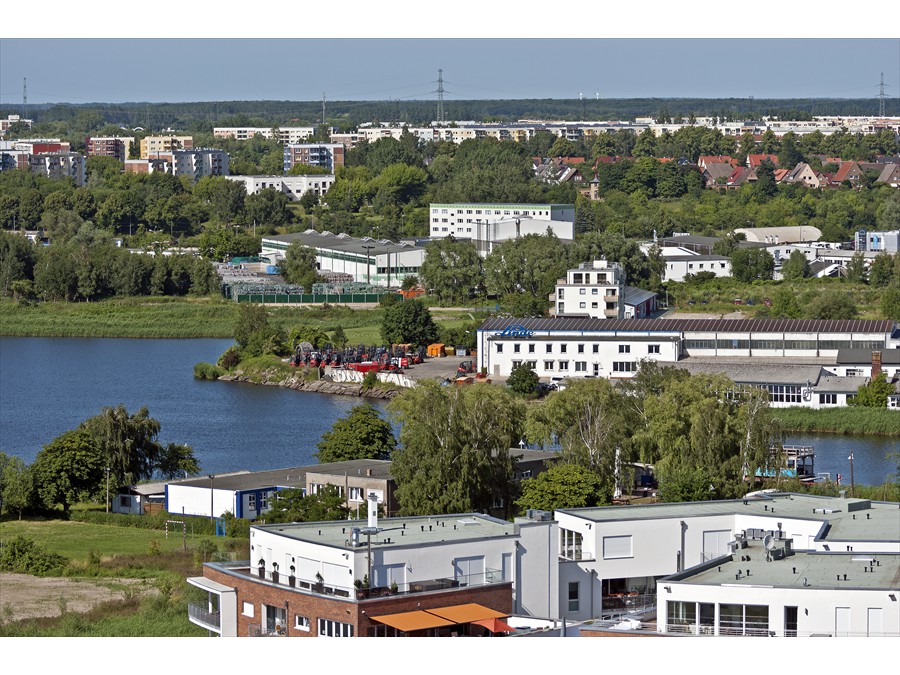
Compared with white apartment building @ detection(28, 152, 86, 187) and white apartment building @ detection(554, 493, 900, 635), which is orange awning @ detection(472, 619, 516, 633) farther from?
white apartment building @ detection(28, 152, 86, 187)

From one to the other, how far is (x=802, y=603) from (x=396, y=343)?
9.53m

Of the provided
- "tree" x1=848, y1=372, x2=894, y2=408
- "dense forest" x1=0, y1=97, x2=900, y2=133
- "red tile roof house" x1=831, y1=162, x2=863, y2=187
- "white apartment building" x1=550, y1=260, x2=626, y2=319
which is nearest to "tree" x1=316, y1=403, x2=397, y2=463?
"tree" x1=848, y1=372, x2=894, y2=408

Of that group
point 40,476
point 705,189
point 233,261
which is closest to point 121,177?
point 233,261

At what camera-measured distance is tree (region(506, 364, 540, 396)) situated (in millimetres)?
12156

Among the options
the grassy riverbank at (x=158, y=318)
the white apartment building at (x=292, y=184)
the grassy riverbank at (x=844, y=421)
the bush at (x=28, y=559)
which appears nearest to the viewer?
the bush at (x=28, y=559)

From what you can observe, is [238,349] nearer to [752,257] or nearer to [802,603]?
[752,257]

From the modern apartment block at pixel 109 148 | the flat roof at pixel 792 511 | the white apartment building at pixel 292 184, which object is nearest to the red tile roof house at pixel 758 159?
the white apartment building at pixel 292 184

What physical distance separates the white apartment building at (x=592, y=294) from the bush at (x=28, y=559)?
23.6 ft

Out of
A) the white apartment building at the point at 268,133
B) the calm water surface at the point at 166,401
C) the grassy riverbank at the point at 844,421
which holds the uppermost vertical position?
the white apartment building at the point at 268,133

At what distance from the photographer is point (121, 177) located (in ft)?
85.8

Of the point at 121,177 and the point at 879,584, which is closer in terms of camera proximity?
the point at 879,584

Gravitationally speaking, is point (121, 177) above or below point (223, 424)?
above

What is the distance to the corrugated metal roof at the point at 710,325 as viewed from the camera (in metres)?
12.9

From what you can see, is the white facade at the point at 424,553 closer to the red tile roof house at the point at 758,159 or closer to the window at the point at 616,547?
the window at the point at 616,547
